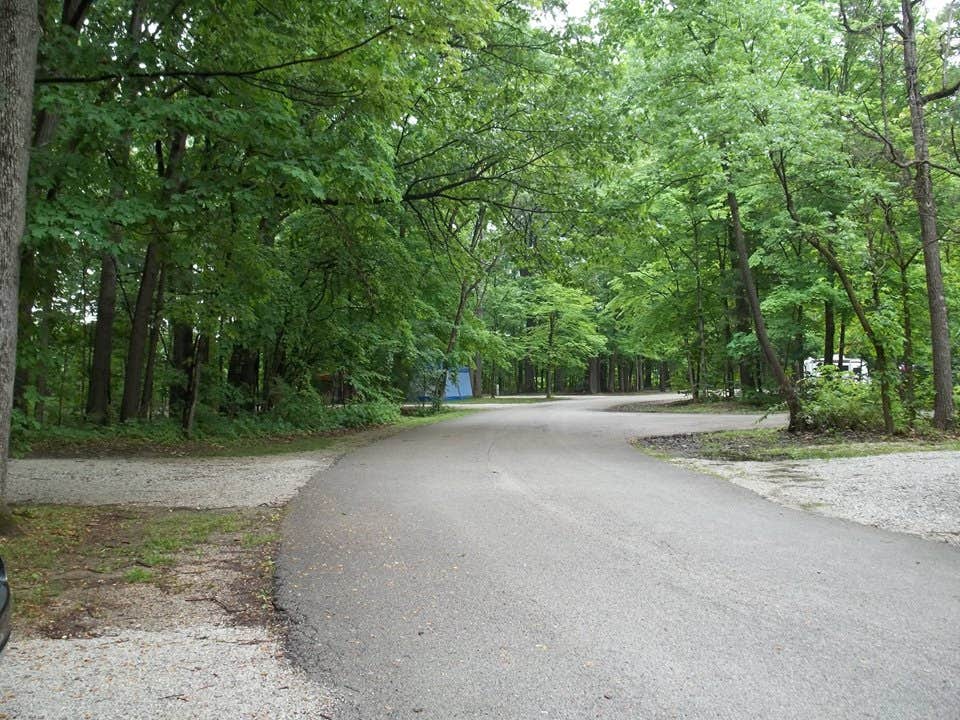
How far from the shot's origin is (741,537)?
5.64 metres

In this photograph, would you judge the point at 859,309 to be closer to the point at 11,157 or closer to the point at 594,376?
the point at 11,157

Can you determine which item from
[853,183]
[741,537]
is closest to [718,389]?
[853,183]

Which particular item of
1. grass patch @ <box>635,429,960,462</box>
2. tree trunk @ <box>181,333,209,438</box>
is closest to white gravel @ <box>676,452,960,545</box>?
grass patch @ <box>635,429,960,462</box>

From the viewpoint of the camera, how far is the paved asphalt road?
290 centimetres

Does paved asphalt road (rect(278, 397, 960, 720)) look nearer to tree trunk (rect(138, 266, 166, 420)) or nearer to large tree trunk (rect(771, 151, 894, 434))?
large tree trunk (rect(771, 151, 894, 434))

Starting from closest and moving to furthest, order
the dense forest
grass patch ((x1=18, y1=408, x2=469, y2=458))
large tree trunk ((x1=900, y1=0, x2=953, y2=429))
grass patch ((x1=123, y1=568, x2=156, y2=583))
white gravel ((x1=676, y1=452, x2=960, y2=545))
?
grass patch ((x1=123, y1=568, x2=156, y2=583)) < white gravel ((x1=676, y1=452, x2=960, y2=545)) < the dense forest < grass patch ((x1=18, y1=408, x2=469, y2=458)) < large tree trunk ((x1=900, y1=0, x2=953, y2=429))

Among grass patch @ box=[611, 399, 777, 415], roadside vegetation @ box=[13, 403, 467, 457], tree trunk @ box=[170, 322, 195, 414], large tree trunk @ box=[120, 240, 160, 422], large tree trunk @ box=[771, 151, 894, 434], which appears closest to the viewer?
roadside vegetation @ box=[13, 403, 467, 457]

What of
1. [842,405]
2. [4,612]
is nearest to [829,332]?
[842,405]

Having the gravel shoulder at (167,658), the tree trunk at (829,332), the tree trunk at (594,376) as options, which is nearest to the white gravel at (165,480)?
the gravel shoulder at (167,658)

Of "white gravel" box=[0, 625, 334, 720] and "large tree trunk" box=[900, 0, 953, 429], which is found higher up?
"large tree trunk" box=[900, 0, 953, 429]

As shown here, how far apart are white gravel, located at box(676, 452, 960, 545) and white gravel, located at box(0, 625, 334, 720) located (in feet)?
17.8

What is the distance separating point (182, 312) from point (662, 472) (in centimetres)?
908

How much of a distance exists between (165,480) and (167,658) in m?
6.20

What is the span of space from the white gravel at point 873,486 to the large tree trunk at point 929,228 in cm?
329
